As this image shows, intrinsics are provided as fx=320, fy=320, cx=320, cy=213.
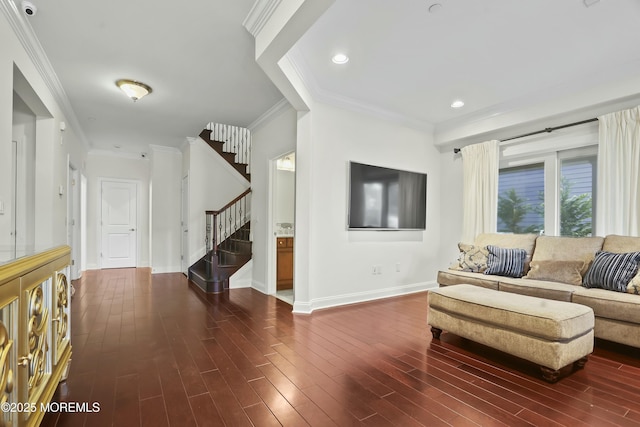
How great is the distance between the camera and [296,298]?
150 inches

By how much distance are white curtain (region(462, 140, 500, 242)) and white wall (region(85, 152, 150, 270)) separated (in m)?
5.74

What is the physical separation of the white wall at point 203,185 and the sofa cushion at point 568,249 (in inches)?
200

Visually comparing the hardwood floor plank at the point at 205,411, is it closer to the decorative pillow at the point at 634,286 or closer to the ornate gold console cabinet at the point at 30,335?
the ornate gold console cabinet at the point at 30,335

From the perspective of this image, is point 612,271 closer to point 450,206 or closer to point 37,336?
point 450,206

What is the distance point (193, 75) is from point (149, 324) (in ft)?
8.82

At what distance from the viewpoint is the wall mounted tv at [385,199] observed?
13.7 ft

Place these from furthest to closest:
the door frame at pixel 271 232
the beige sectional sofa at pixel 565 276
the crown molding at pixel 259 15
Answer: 1. the door frame at pixel 271 232
2. the beige sectional sofa at pixel 565 276
3. the crown molding at pixel 259 15

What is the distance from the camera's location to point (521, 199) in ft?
14.3

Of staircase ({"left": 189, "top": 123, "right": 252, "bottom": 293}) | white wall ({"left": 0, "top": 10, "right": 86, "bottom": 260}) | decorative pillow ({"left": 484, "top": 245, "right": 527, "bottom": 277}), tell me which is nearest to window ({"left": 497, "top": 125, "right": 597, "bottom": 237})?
decorative pillow ({"left": 484, "top": 245, "right": 527, "bottom": 277})

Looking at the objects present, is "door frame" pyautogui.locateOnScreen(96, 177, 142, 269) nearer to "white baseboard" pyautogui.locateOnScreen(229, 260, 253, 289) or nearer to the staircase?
the staircase

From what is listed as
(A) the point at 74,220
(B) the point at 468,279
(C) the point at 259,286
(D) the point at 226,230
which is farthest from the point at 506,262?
(A) the point at 74,220

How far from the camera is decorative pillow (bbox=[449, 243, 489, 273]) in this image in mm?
3830

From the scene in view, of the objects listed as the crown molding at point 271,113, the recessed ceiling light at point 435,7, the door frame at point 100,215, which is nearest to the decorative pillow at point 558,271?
the recessed ceiling light at point 435,7

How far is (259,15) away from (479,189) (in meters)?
3.59
